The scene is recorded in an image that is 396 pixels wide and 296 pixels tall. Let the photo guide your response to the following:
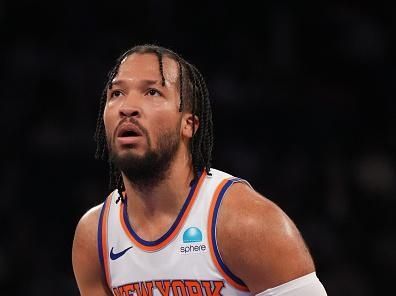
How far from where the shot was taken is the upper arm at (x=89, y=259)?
3.00 meters

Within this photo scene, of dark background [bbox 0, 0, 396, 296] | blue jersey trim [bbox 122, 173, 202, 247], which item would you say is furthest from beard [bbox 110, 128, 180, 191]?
dark background [bbox 0, 0, 396, 296]

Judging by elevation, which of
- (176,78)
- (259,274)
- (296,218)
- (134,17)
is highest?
(134,17)

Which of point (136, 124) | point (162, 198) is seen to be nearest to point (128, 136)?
point (136, 124)

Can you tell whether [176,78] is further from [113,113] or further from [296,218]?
[296,218]

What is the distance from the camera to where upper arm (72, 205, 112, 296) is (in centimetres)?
300

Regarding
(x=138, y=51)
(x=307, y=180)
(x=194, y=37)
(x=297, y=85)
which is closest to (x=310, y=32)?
(x=297, y=85)

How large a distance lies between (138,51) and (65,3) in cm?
494

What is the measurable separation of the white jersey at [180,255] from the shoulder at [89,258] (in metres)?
0.05

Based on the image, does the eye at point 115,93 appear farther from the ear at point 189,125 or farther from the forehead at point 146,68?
the ear at point 189,125

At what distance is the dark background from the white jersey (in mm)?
2942

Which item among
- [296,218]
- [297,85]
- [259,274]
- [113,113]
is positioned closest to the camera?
[259,274]

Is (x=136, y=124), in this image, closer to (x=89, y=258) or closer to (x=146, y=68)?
(x=146, y=68)

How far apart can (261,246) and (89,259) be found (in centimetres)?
84

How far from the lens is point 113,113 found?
8.89ft
